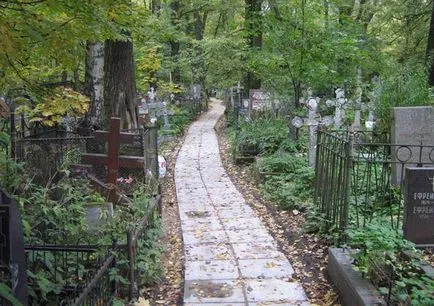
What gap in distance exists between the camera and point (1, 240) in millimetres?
2445

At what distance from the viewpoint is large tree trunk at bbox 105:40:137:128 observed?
9.77m

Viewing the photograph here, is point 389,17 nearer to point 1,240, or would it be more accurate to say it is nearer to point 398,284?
point 398,284

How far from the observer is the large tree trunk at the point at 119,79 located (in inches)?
385

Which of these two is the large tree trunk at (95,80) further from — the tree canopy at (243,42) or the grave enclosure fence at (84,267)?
the grave enclosure fence at (84,267)

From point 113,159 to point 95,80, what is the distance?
15.0 ft

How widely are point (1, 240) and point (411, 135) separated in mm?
6978

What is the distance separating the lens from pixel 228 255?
594 centimetres

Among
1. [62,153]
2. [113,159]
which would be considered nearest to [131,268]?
[113,159]

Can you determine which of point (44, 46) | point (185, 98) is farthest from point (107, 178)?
point (185, 98)

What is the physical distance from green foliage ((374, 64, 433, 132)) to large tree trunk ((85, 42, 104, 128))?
6010 millimetres

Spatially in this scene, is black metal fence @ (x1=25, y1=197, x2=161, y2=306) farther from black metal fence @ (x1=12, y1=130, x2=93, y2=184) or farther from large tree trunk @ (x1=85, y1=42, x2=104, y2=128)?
large tree trunk @ (x1=85, y1=42, x2=104, y2=128)

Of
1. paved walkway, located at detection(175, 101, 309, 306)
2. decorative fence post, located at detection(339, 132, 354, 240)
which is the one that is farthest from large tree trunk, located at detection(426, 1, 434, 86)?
decorative fence post, located at detection(339, 132, 354, 240)

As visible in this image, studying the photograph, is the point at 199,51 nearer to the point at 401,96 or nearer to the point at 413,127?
the point at 401,96

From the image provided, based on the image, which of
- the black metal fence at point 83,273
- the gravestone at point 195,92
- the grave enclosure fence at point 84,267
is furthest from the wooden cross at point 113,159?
the gravestone at point 195,92
